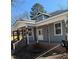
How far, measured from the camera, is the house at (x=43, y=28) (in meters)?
2.77

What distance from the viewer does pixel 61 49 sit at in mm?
2771

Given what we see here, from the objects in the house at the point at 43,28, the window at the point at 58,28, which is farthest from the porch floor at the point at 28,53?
the window at the point at 58,28

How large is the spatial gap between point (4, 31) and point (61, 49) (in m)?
0.87

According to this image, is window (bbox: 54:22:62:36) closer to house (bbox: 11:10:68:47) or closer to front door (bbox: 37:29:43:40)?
house (bbox: 11:10:68:47)

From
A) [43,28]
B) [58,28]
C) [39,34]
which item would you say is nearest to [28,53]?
[39,34]

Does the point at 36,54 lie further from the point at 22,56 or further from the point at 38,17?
the point at 38,17

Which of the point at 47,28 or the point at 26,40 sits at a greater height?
the point at 47,28

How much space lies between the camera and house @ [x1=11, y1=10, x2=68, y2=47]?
2.77 metres

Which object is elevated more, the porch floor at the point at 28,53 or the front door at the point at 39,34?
the front door at the point at 39,34

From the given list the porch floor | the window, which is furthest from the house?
the porch floor

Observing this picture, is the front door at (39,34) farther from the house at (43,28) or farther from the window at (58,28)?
the window at (58,28)

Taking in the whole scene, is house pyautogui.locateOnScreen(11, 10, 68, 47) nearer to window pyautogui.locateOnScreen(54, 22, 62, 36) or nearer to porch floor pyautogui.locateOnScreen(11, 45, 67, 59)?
window pyautogui.locateOnScreen(54, 22, 62, 36)

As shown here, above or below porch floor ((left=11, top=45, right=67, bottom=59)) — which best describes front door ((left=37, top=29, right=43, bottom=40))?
above

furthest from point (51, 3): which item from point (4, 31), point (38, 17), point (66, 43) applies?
point (4, 31)
